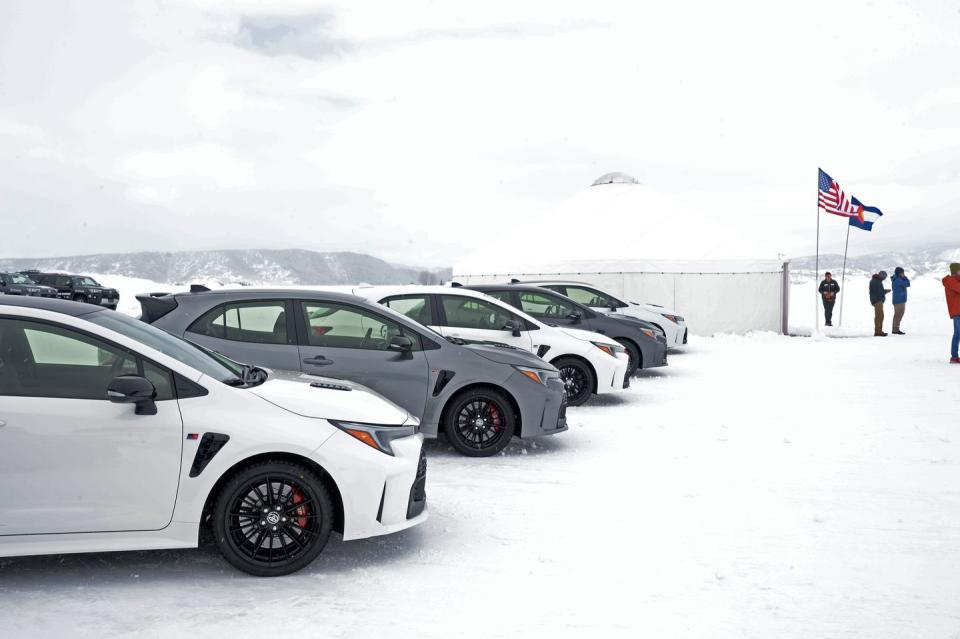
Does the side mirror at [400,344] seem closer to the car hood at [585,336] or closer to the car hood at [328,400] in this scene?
the car hood at [328,400]

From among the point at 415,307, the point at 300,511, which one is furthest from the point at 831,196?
the point at 300,511

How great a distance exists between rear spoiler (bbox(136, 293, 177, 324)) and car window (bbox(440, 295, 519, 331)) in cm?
335

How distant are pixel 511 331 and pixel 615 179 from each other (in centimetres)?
2142

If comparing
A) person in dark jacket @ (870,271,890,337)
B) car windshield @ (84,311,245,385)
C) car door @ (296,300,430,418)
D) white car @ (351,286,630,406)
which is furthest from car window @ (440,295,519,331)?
person in dark jacket @ (870,271,890,337)

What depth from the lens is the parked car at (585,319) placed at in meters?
13.5

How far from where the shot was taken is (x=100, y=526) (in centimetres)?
433

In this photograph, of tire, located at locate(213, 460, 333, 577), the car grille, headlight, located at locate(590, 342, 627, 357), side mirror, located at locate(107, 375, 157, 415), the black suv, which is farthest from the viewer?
the black suv

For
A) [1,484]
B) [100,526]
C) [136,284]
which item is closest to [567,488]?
[100,526]

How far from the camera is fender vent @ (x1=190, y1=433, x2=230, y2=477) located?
4.40 metres

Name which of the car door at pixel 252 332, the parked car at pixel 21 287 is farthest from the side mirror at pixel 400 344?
the parked car at pixel 21 287

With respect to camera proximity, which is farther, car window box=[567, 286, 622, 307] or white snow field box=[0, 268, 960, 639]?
car window box=[567, 286, 622, 307]

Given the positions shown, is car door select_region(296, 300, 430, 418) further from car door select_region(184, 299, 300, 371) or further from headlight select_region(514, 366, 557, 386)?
headlight select_region(514, 366, 557, 386)

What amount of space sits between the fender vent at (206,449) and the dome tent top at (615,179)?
27449 mm

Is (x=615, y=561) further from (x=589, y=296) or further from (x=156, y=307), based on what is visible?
(x=589, y=296)
